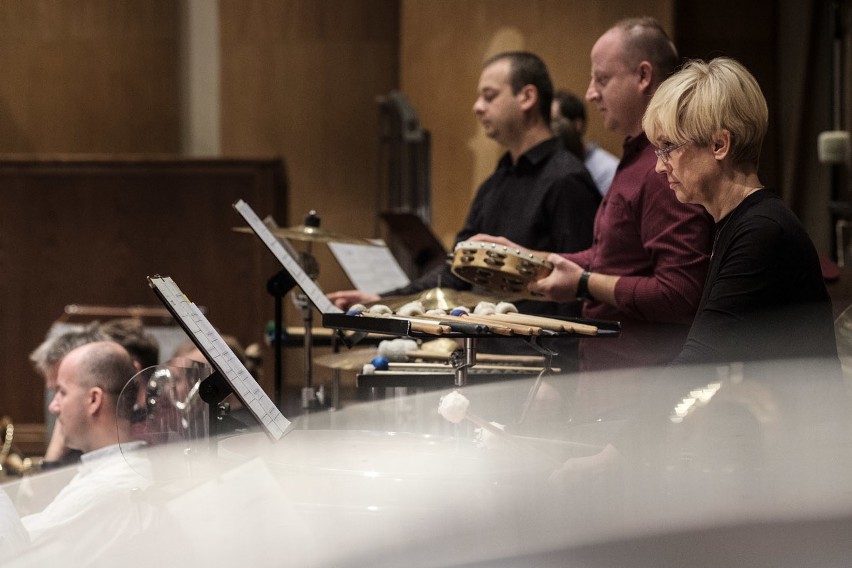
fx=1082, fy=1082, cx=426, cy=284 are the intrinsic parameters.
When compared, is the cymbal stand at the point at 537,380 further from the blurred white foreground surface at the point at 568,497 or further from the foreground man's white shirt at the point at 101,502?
the foreground man's white shirt at the point at 101,502

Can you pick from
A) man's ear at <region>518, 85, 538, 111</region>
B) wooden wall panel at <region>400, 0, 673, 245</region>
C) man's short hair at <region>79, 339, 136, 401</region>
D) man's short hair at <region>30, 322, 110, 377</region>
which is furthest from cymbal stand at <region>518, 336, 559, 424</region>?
wooden wall panel at <region>400, 0, 673, 245</region>

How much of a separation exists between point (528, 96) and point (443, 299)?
3.28ft

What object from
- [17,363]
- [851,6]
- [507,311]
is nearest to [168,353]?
[17,363]

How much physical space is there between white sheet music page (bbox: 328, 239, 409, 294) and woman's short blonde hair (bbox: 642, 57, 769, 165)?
1.71 meters

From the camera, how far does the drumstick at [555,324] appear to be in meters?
2.12

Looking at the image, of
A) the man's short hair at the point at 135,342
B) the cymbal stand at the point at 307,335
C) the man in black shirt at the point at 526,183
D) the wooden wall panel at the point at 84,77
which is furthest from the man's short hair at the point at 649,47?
the wooden wall panel at the point at 84,77

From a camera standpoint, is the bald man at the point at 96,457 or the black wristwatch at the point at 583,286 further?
the black wristwatch at the point at 583,286

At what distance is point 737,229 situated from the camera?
1.75m

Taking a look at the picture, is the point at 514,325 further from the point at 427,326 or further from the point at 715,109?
the point at 715,109

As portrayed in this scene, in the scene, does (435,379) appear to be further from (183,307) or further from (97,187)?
(97,187)

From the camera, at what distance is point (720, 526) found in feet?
5.06

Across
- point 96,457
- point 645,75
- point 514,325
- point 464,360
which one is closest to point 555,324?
point 514,325

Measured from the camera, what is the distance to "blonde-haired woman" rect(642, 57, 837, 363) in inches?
67.5

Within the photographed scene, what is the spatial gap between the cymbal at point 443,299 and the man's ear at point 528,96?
87 centimetres
